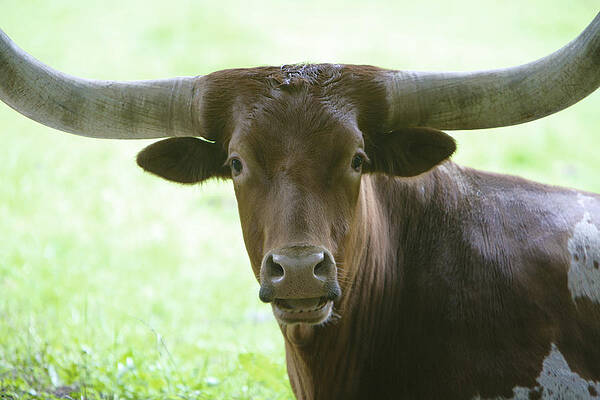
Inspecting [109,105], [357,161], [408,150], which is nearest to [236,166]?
[357,161]

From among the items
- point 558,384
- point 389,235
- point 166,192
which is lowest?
point 558,384

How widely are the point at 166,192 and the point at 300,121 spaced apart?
8895 millimetres

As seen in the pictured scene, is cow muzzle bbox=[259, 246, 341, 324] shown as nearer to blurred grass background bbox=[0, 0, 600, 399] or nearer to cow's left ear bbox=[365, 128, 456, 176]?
cow's left ear bbox=[365, 128, 456, 176]

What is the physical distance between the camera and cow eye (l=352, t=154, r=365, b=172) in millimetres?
3537

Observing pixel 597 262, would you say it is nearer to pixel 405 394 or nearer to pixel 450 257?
pixel 450 257

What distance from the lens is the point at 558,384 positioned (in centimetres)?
→ 363

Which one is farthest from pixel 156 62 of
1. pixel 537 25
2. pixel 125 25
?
pixel 537 25

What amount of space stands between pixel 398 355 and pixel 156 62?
13.4 m

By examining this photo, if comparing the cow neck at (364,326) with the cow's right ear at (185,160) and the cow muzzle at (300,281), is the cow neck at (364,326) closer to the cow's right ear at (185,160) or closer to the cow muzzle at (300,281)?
the cow muzzle at (300,281)

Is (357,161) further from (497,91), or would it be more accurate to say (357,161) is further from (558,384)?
(558,384)

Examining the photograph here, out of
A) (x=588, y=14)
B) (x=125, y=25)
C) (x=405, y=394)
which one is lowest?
(x=405, y=394)

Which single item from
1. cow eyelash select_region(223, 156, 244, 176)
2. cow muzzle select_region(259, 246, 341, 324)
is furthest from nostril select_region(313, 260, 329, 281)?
cow eyelash select_region(223, 156, 244, 176)

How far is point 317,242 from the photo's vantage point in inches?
128

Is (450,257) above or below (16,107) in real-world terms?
below
